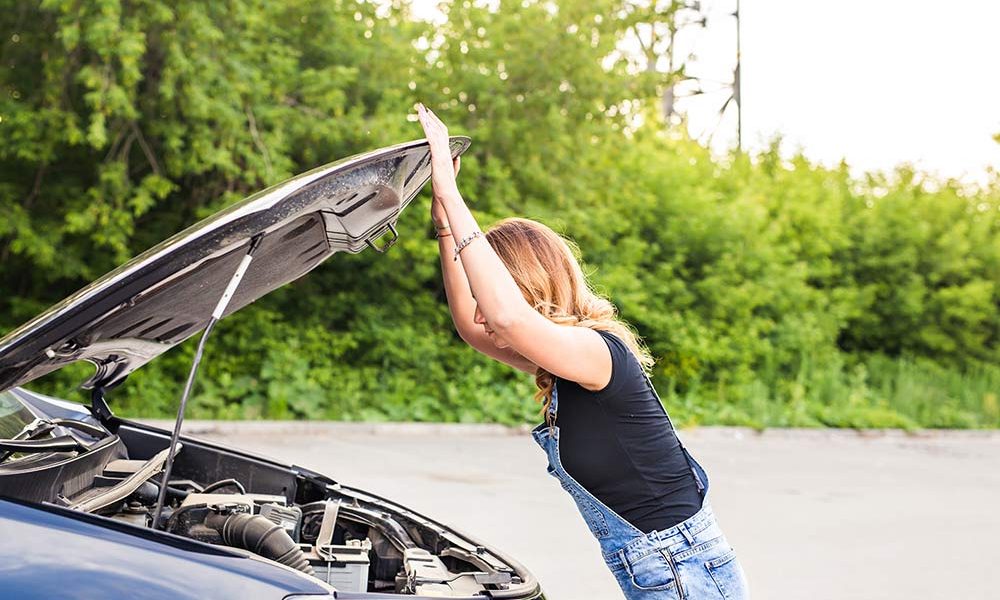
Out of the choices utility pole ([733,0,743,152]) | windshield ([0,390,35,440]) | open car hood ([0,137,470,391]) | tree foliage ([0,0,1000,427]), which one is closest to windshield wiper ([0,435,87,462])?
windshield ([0,390,35,440])

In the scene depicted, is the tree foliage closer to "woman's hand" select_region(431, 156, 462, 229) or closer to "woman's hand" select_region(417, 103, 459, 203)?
"woman's hand" select_region(431, 156, 462, 229)

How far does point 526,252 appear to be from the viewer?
2.73 m

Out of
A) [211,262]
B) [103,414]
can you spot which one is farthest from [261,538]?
[103,414]

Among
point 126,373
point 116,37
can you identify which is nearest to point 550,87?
point 116,37

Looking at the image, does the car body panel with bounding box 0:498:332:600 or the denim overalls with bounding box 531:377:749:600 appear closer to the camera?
the car body panel with bounding box 0:498:332:600

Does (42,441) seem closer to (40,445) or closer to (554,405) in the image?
(40,445)

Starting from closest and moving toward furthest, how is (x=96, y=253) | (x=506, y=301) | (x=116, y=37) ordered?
(x=506, y=301), (x=116, y=37), (x=96, y=253)

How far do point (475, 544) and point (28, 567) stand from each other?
1363 mm

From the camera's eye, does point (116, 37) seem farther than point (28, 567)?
Yes

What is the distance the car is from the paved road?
9.26 ft

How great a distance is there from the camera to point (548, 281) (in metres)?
2.71

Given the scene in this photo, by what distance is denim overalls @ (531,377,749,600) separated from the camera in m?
2.56

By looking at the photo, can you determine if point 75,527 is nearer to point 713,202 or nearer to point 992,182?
point 713,202

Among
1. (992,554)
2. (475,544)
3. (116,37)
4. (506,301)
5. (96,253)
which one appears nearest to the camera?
(506,301)
